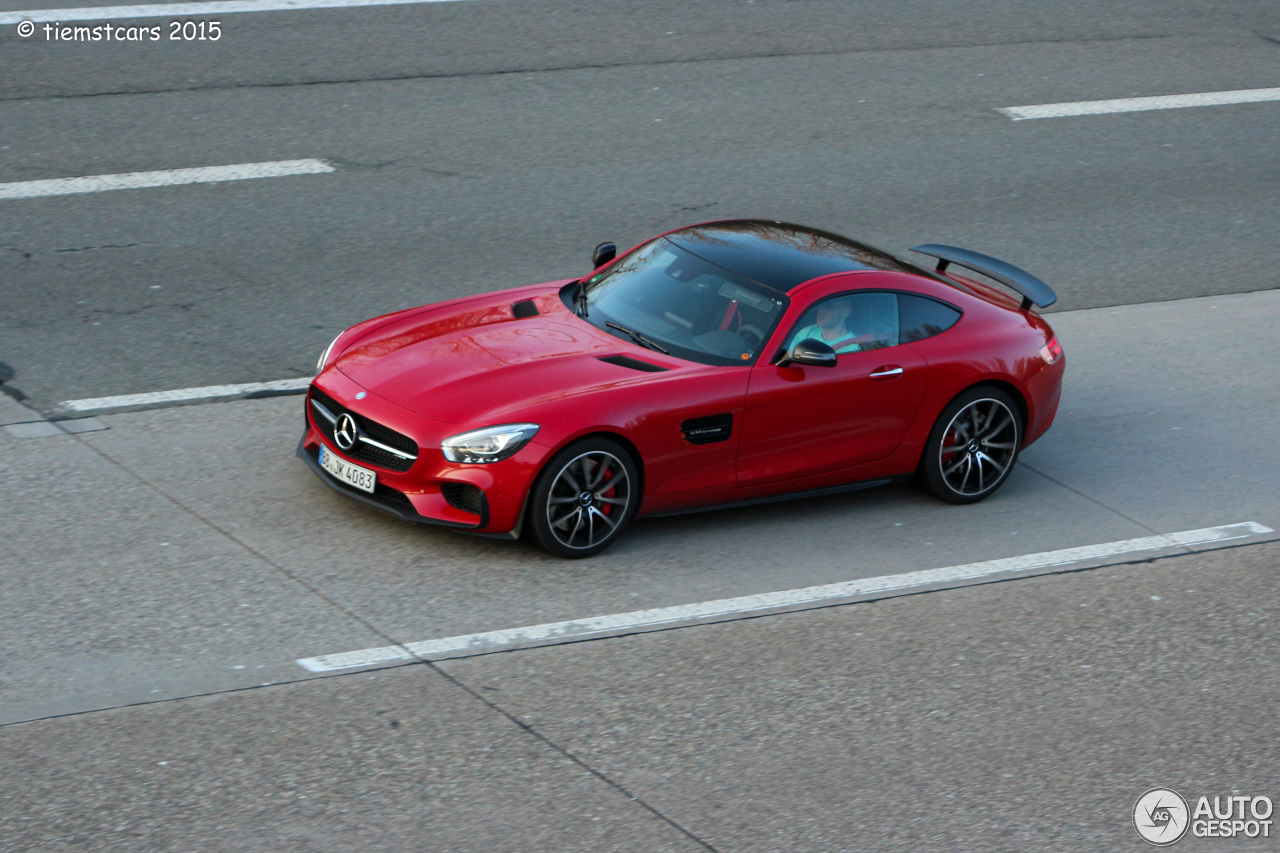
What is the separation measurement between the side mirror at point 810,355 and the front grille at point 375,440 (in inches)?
77.0

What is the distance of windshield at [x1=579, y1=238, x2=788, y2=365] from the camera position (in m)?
7.77

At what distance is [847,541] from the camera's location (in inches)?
310

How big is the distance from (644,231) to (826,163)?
8.22 ft

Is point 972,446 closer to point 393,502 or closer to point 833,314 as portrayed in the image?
point 833,314

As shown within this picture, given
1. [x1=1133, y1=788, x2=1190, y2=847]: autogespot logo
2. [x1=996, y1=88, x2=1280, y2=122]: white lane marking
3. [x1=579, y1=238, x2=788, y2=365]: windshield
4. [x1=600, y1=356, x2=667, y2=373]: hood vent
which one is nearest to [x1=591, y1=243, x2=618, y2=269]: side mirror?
[x1=579, y1=238, x2=788, y2=365]: windshield

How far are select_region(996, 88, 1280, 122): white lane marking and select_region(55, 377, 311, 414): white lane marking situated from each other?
8.75 meters

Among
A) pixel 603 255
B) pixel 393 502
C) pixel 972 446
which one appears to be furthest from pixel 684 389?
pixel 972 446

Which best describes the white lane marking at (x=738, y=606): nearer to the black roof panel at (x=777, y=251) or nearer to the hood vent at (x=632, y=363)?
the hood vent at (x=632, y=363)

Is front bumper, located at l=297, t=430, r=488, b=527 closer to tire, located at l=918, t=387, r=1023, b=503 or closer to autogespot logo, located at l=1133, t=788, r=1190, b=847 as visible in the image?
tire, located at l=918, t=387, r=1023, b=503

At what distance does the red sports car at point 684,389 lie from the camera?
23.4 ft

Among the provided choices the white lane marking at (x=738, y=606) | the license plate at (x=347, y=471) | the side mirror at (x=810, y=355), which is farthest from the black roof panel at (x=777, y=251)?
the license plate at (x=347, y=471)

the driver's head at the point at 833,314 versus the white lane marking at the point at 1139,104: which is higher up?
the white lane marking at the point at 1139,104

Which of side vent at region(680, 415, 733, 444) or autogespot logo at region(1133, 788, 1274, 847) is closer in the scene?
autogespot logo at region(1133, 788, 1274, 847)

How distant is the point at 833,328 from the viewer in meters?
7.96
